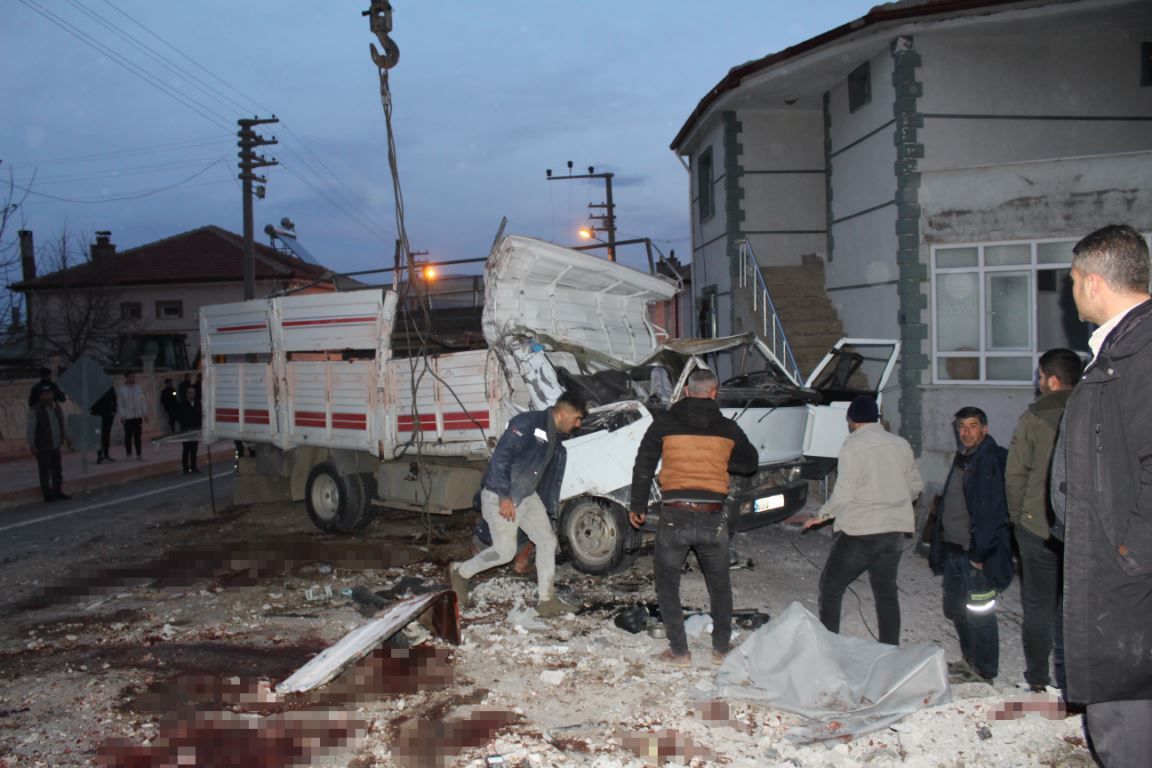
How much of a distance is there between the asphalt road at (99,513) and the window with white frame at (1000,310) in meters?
9.91

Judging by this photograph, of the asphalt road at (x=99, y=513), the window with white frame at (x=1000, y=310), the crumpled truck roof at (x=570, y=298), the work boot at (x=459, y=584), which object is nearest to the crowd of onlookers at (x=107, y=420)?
the asphalt road at (x=99, y=513)

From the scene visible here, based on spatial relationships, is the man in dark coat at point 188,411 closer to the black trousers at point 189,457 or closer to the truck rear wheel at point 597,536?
the black trousers at point 189,457

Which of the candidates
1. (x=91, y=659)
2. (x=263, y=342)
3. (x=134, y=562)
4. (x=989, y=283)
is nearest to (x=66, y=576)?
(x=134, y=562)

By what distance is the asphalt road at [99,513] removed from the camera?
30.1ft

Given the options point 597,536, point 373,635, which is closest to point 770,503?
point 597,536

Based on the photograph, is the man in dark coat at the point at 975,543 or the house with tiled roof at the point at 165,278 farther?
the house with tiled roof at the point at 165,278

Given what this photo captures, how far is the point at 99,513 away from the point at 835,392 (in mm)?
9255

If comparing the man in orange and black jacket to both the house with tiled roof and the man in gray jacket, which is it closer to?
the man in gray jacket

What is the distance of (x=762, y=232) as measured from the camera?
1625cm

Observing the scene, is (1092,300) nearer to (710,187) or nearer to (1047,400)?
(1047,400)

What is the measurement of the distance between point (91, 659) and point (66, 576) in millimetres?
2590

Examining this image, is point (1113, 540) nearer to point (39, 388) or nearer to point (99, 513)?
point (99, 513)

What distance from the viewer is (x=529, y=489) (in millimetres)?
5996

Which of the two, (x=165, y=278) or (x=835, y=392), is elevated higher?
(x=165, y=278)
